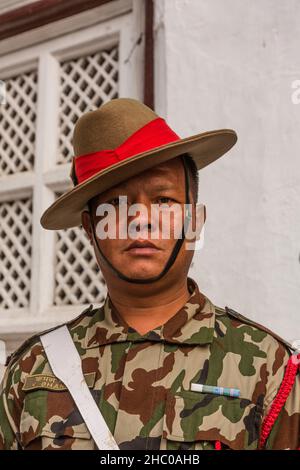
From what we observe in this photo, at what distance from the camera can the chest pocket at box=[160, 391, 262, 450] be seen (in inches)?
57.8

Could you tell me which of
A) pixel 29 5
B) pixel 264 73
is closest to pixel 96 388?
pixel 264 73

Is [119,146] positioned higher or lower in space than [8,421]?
higher

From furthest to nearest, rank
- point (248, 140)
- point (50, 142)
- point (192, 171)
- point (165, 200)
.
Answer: point (50, 142), point (248, 140), point (192, 171), point (165, 200)

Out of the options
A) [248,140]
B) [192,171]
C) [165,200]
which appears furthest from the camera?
[248,140]

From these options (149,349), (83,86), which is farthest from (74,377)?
(83,86)

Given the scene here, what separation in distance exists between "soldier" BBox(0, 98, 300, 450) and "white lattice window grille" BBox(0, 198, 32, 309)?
197cm

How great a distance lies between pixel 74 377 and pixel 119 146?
581mm

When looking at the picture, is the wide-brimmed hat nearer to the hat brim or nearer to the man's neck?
the hat brim

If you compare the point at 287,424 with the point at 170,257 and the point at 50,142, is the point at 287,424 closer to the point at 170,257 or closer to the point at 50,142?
the point at 170,257

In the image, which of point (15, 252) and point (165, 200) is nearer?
point (165, 200)

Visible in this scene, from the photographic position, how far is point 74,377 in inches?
62.9

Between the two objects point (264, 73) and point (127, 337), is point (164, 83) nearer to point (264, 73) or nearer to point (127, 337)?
point (264, 73)

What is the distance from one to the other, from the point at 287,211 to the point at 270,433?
1344 mm

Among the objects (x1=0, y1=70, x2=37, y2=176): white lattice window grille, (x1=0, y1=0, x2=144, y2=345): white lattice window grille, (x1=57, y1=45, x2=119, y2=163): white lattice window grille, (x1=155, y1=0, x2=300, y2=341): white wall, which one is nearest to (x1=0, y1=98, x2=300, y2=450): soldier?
(x1=155, y1=0, x2=300, y2=341): white wall
